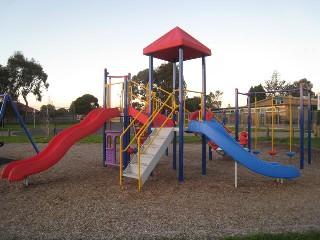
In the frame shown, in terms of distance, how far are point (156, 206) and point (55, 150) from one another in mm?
3571

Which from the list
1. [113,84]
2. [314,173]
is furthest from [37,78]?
[314,173]

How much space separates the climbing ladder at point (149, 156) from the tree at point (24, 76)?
5261 centimetres

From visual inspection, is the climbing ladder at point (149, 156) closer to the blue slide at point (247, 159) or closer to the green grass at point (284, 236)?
the blue slide at point (247, 159)

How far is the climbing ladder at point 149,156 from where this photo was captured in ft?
24.0

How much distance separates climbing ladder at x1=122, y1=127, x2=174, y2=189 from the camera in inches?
288

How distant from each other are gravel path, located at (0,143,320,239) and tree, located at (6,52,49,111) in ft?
172

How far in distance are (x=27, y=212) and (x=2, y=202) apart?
113 centimetres

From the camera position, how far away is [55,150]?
784cm

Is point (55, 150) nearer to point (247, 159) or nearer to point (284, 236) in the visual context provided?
point (247, 159)

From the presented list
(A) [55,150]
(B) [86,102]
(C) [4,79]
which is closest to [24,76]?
(C) [4,79]

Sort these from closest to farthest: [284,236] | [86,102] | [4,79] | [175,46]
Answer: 1. [284,236]
2. [175,46]
3. [4,79]
4. [86,102]

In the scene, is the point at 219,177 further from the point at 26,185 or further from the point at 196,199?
the point at 26,185

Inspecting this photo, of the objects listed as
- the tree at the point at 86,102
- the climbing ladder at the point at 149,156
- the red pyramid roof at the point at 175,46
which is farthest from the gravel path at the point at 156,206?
the tree at the point at 86,102

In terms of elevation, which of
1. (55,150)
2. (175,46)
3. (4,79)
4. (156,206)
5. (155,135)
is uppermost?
(4,79)
